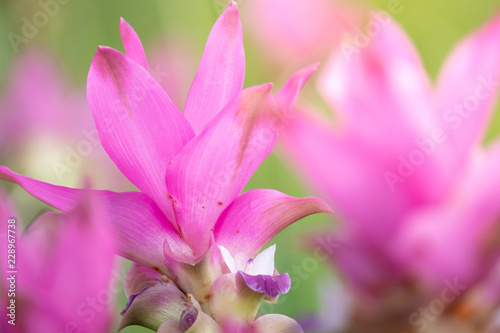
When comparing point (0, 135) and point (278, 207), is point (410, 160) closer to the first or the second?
point (278, 207)

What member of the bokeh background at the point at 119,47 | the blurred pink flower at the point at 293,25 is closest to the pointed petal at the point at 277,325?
the bokeh background at the point at 119,47

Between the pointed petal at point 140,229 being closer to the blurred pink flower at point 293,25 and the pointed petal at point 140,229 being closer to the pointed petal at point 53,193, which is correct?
the pointed petal at point 53,193

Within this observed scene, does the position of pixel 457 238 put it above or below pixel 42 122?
above

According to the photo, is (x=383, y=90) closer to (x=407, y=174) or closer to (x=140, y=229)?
(x=407, y=174)

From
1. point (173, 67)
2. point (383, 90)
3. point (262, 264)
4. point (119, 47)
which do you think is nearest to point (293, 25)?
point (173, 67)

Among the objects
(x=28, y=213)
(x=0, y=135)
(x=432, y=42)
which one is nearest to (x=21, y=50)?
(x=0, y=135)

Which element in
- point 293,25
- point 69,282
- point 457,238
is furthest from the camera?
point 293,25
